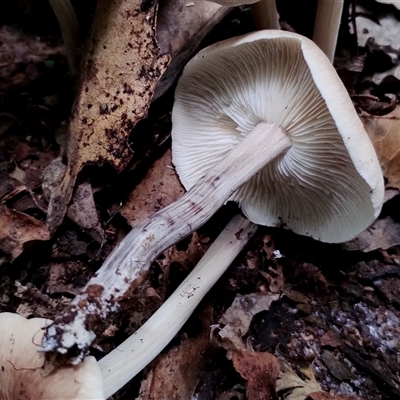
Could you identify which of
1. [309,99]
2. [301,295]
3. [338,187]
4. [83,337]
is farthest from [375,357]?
[83,337]

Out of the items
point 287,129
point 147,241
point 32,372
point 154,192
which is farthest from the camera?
point 154,192

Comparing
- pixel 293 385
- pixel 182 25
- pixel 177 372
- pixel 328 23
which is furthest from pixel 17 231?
pixel 328 23

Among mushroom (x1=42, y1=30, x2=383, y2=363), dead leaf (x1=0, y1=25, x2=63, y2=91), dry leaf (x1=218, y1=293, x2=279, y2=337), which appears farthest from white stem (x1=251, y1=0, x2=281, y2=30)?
dry leaf (x1=218, y1=293, x2=279, y2=337)

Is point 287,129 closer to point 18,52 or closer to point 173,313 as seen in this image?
point 173,313

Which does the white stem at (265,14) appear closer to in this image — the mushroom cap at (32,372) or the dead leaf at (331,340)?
the dead leaf at (331,340)

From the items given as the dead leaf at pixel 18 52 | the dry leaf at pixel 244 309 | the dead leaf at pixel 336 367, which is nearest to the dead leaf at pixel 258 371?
the dry leaf at pixel 244 309

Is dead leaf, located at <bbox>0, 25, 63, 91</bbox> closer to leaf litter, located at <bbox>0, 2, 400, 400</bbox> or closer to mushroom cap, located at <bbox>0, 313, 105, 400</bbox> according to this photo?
leaf litter, located at <bbox>0, 2, 400, 400</bbox>
